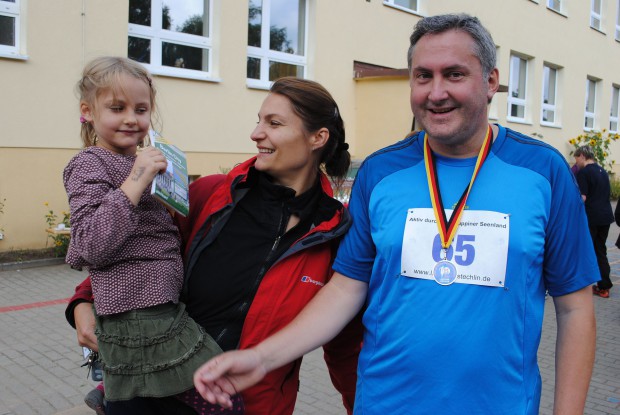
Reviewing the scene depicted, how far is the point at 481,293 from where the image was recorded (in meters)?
1.61

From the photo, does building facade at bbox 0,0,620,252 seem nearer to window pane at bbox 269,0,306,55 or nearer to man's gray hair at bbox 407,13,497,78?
window pane at bbox 269,0,306,55

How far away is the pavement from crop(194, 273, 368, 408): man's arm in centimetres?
250

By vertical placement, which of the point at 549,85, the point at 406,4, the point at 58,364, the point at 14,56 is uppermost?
the point at 406,4

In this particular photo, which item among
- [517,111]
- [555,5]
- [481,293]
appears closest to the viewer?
[481,293]

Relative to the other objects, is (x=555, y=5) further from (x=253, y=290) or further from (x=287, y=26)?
(x=253, y=290)

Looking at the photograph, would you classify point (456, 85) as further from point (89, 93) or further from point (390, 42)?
point (390, 42)

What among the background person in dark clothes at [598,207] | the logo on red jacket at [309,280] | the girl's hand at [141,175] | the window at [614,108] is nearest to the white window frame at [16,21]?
the girl's hand at [141,175]

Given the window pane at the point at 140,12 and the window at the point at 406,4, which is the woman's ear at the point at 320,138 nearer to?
the window pane at the point at 140,12

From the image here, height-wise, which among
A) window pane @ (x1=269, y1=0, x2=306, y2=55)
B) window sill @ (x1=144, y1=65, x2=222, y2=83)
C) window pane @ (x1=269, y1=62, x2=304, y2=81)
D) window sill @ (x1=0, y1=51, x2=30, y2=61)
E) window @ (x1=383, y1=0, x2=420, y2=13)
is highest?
window @ (x1=383, y1=0, x2=420, y2=13)

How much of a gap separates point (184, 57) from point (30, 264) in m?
4.39

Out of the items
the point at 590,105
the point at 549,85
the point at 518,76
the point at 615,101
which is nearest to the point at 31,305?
the point at 518,76

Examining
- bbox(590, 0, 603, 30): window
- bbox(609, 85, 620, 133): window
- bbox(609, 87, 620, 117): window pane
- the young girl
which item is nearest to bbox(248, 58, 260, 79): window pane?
the young girl

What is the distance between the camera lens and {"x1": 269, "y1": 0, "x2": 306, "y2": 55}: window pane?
12039mm

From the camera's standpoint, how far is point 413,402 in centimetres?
169
